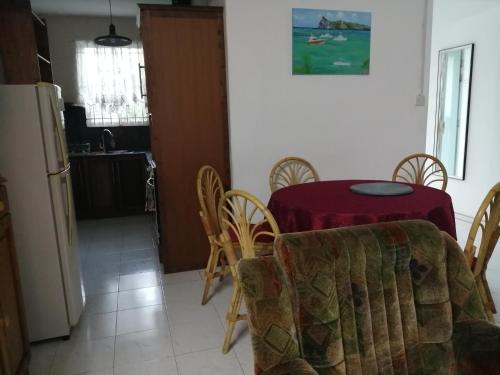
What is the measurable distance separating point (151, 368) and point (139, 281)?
1.10m

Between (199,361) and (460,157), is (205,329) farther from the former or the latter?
(460,157)

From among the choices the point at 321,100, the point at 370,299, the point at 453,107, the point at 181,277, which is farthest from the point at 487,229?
the point at 453,107

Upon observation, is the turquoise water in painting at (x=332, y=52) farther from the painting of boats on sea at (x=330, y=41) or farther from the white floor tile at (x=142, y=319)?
the white floor tile at (x=142, y=319)

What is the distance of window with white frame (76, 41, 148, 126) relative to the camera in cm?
486

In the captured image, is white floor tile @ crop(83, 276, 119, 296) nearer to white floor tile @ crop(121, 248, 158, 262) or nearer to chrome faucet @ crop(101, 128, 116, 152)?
white floor tile @ crop(121, 248, 158, 262)

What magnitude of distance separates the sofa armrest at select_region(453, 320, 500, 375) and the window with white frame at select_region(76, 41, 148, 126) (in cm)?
453

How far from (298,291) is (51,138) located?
62.2 inches

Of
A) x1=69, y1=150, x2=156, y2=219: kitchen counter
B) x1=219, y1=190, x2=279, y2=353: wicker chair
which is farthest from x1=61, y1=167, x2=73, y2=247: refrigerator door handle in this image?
x1=69, y1=150, x2=156, y2=219: kitchen counter

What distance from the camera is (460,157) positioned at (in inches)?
185

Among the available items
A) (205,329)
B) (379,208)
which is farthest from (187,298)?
(379,208)

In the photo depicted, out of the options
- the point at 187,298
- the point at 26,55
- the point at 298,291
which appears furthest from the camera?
the point at 26,55

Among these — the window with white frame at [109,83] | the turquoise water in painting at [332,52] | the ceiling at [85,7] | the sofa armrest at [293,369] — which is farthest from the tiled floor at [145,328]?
the ceiling at [85,7]

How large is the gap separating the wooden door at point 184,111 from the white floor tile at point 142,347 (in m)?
0.89

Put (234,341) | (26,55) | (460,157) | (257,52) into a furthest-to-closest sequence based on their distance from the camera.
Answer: (460,157)
(26,55)
(257,52)
(234,341)
